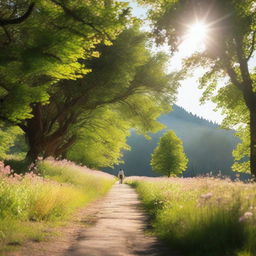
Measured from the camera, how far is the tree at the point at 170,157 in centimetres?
5691

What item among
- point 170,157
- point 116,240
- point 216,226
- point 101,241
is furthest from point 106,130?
point 170,157

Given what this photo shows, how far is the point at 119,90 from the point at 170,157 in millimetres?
36395

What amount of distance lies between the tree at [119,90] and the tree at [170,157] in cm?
2987

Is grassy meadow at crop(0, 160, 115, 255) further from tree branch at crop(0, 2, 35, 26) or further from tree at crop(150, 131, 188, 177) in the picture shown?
tree at crop(150, 131, 188, 177)

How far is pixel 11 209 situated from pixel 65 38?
494 cm

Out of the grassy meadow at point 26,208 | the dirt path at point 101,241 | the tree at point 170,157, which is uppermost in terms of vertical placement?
the tree at point 170,157

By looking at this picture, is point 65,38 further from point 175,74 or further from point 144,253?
point 175,74

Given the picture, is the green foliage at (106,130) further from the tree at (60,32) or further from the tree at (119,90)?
the tree at (60,32)

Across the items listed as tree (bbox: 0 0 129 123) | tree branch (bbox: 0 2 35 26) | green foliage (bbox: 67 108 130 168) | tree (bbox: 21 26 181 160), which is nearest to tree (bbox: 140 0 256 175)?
tree (bbox: 21 26 181 160)

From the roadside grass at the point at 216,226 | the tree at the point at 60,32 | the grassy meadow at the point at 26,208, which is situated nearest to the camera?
the roadside grass at the point at 216,226

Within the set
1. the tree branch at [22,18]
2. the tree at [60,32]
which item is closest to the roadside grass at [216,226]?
the tree at [60,32]

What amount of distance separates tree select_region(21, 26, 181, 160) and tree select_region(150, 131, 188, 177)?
29871mm

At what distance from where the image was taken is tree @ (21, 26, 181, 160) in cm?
1958

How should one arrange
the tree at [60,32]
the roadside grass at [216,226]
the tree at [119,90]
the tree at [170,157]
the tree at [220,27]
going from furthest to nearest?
1. the tree at [170,157]
2. the tree at [119,90]
3. the tree at [220,27]
4. the tree at [60,32]
5. the roadside grass at [216,226]
